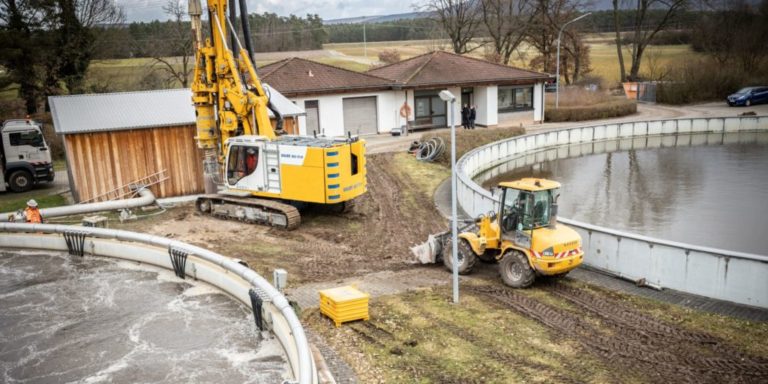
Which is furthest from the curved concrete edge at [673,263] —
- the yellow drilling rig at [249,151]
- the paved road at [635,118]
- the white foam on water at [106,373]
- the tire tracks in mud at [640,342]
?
the paved road at [635,118]

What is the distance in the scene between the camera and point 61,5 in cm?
4100

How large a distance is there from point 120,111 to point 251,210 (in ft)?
23.5

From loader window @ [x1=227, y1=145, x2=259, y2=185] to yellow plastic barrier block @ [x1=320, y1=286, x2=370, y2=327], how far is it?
8647 millimetres

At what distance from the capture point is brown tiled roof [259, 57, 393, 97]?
34.8 metres

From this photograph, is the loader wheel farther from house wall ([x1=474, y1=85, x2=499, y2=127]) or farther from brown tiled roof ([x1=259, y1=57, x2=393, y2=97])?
house wall ([x1=474, y1=85, x2=499, y2=127])

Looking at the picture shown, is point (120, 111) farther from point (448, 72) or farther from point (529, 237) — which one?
point (448, 72)

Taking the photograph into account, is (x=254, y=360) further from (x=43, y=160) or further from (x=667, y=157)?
(x=667, y=157)

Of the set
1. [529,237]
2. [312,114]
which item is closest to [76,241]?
[529,237]

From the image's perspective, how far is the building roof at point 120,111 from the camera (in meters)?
22.4

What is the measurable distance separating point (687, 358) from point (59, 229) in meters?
16.5

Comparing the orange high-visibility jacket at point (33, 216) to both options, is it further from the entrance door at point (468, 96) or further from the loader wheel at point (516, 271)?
the entrance door at point (468, 96)

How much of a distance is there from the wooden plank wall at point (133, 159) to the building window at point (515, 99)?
22.8m

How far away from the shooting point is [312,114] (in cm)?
3569

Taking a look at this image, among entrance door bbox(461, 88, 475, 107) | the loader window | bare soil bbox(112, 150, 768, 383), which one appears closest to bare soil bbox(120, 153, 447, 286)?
bare soil bbox(112, 150, 768, 383)
